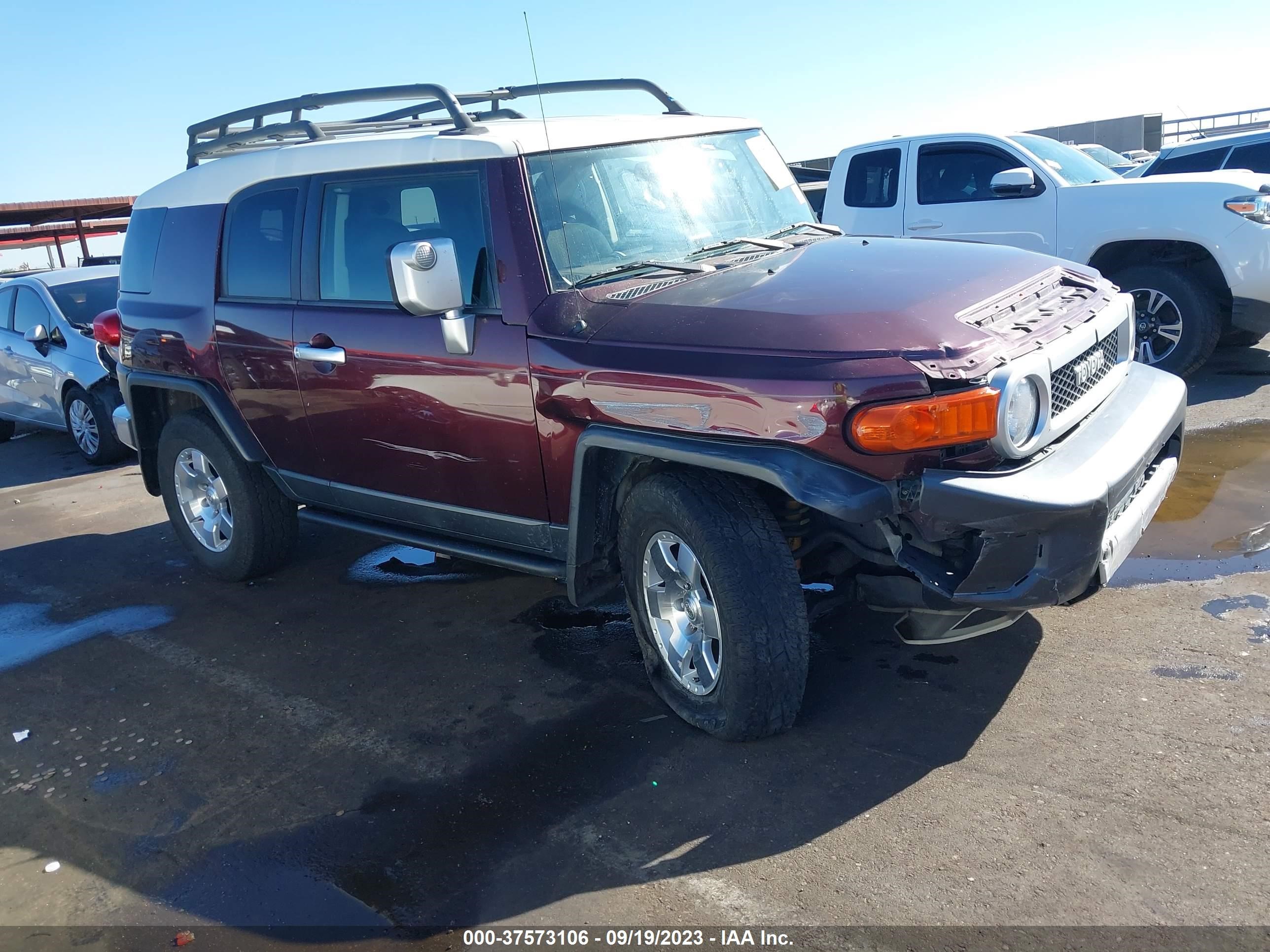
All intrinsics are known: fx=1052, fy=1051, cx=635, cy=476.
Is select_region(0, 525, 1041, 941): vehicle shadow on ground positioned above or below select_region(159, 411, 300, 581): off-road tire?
below

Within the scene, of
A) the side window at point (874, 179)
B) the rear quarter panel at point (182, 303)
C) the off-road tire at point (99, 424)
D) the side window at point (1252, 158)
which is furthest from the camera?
the side window at point (1252, 158)

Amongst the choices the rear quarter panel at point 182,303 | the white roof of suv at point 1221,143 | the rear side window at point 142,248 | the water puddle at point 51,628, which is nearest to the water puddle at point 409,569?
the water puddle at point 51,628

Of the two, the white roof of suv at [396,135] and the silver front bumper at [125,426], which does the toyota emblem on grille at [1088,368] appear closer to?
the white roof of suv at [396,135]

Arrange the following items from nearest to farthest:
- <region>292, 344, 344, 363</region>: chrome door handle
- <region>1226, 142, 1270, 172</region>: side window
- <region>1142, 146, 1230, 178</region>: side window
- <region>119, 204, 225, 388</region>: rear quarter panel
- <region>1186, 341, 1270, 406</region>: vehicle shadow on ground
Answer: <region>292, 344, 344, 363</region>: chrome door handle
<region>119, 204, 225, 388</region>: rear quarter panel
<region>1186, 341, 1270, 406</region>: vehicle shadow on ground
<region>1226, 142, 1270, 172</region>: side window
<region>1142, 146, 1230, 178</region>: side window

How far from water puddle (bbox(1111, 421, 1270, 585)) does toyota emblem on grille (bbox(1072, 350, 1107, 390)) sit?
1.16 m

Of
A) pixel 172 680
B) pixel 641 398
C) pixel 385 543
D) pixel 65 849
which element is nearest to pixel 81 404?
pixel 385 543

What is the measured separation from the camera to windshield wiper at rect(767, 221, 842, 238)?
4516 mm

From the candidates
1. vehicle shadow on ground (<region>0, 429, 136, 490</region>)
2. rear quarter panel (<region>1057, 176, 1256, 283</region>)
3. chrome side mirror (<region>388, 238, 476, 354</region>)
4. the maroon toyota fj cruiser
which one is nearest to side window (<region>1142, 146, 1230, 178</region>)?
rear quarter panel (<region>1057, 176, 1256, 283</region>)

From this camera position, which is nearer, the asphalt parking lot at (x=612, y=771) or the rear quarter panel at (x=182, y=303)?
the asphalt parking lot at (x=612, y=771)

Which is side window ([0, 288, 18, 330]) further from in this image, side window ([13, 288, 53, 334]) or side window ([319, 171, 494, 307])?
side window ([319, 171, 494, 307])

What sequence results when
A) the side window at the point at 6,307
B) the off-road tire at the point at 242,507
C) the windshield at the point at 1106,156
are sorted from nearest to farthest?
the off-road tire at the point at 242,507, the side window at the point at 6,307, the windshield at the point at 1106,156

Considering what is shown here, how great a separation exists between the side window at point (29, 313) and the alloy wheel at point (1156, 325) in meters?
9.13

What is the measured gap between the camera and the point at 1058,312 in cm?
362

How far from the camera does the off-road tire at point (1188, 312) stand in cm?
758
